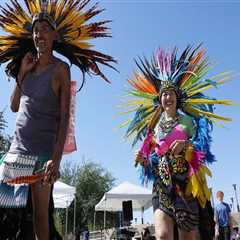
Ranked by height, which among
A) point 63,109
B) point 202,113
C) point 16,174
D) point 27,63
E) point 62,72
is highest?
point 202,113

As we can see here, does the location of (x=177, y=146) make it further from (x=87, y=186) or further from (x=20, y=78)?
(x=87, y=186)

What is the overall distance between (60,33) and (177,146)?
142cm

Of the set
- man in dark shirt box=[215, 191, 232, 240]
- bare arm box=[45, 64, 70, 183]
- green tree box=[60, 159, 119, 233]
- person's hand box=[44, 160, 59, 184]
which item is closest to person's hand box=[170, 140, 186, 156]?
bare arm box=[45, 64, 70, 183]

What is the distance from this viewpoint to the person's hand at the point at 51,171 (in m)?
2.46

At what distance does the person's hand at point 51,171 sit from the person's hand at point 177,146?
1.56 meters

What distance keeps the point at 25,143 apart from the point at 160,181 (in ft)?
5.15

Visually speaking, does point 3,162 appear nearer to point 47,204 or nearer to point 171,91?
point 47,204

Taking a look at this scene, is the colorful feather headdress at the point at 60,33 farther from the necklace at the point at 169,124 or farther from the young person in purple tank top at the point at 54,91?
the necklace at the point at 169,124

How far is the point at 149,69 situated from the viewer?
197 inches

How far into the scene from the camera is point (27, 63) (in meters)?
3.04

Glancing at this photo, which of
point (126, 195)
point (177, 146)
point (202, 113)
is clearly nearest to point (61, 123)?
point (177, 146)

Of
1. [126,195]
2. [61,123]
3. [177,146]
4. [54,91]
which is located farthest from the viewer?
[126,195]

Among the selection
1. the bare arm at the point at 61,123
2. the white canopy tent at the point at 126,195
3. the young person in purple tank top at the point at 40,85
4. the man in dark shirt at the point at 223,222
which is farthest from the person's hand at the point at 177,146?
the white canopy tent at the point at 126,195

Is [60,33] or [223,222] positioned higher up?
[60,33]
